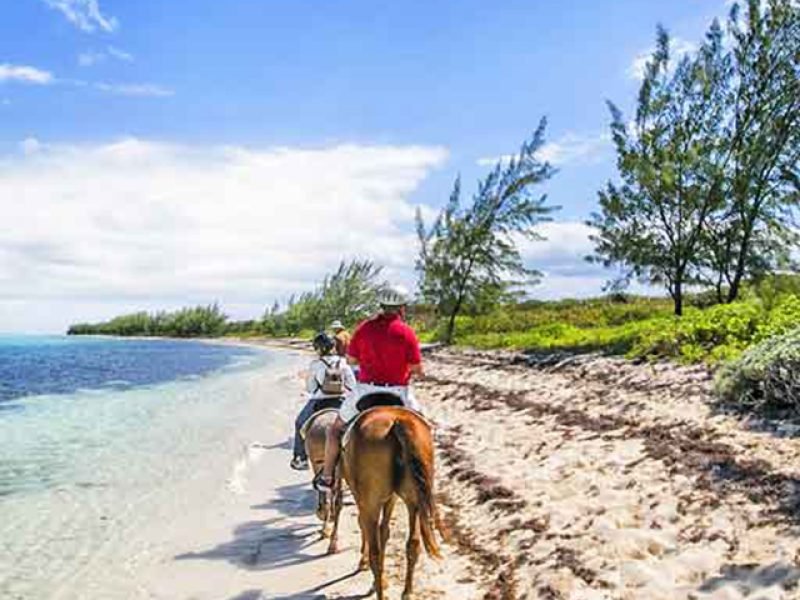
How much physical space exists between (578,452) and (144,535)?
660cm

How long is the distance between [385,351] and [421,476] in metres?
1.84

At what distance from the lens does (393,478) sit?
7.38 metres

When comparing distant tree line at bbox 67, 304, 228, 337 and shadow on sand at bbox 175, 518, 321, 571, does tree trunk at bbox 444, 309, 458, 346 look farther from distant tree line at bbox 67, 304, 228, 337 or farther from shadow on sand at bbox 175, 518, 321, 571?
distant tree line at bbox 67, 304, 228, 337

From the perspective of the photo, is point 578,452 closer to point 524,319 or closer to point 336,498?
point 336,498

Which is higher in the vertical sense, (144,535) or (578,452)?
(578,452)

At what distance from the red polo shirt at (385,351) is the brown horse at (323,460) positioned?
69.5 inches

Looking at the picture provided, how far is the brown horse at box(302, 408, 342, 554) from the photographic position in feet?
32.1

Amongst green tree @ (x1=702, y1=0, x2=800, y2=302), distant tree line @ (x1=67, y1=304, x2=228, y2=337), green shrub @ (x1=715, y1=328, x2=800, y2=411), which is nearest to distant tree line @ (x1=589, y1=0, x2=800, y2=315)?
green tree @ (x1=702, y1=0, x2=800, y2=302)

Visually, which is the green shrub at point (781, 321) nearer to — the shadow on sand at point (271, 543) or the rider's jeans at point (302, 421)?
the rider's jeans at point (302, 421)

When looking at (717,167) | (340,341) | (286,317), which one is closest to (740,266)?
(717,167)

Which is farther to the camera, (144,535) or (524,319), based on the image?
(524,319)

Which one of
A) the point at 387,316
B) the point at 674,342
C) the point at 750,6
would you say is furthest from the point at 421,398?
the point at 750,6

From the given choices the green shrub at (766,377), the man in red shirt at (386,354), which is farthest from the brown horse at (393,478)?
the green shrub at (766,377)

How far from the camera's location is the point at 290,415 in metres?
23.7
